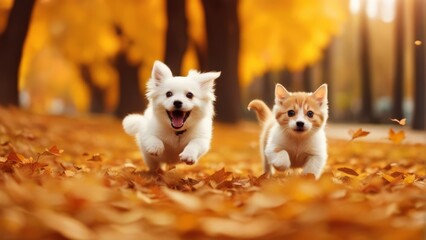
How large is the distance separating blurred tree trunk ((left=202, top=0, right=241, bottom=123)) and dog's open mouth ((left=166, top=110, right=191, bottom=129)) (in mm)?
14832

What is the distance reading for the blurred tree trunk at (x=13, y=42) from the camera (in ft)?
41.8

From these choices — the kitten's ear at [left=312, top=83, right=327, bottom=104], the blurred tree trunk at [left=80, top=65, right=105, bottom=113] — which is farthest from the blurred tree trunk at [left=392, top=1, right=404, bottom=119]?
the kitten's ear at [left=312, top=83, right=327, bottom=104]

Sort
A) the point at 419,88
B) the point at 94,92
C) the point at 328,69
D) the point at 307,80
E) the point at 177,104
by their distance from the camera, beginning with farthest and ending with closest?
the point at 94,92, the point at 328,69, the point at 307,80, the point at 419,88, the point at 177,104

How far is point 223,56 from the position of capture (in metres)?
21.1

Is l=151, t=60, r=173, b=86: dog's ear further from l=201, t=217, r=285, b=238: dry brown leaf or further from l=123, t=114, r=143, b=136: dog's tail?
l=201, t=217, r=285, b=238: dry brown leaf

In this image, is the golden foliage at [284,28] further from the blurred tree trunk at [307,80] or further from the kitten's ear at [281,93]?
the kitten's ear at [281,93]

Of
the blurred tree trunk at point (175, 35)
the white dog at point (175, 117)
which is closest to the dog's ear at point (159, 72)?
the white dog at point (175, 117)

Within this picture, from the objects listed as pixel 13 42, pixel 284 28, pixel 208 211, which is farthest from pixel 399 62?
pixel 208 211

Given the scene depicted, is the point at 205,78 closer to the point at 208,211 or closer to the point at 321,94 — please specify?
the point at 321,94

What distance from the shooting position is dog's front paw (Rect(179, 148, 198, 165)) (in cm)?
561

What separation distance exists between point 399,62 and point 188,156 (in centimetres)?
2113

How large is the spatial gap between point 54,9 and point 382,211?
56.9ft

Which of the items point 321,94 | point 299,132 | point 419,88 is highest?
point 419,88

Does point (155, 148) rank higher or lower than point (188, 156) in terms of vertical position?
higher
